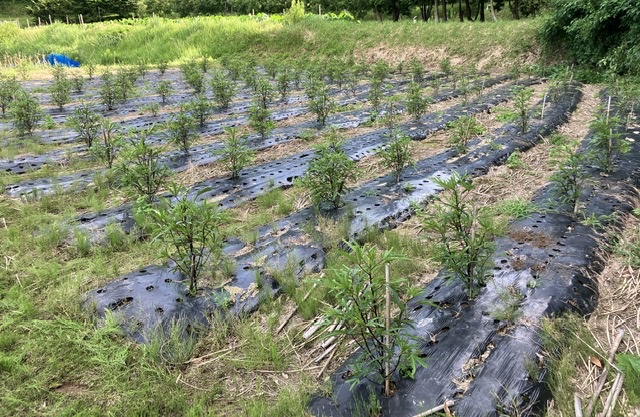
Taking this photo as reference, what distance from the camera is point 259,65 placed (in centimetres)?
1780

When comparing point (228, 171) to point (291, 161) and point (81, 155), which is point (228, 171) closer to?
point (291, 161)

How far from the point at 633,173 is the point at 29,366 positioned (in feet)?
17.9

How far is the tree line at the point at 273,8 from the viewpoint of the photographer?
2327 cm

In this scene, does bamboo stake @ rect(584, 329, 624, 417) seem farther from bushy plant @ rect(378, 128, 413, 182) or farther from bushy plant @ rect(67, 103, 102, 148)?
bushy plant @ rect(67, 103, 102, 148)

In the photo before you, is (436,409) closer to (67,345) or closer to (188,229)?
(188,229)

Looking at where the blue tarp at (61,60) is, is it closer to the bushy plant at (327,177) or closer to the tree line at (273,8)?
the tree line at (273,8)

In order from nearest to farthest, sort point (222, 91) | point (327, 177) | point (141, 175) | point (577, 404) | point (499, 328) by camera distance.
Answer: point (577, 404), point (499, 328), point (327, 177), point (141, 175), point (222, 91)

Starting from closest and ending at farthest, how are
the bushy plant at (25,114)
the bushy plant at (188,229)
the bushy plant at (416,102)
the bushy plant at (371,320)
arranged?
the bushy plant at (371,320) < the bushy plant at (188,229) < the bushy plant at (25,114) < the bushy plant at (416,102)

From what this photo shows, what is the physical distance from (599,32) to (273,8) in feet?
98.6

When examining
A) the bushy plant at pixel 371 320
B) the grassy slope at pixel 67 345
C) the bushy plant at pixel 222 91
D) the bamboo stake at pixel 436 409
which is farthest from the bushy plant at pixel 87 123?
the bamboo stake at pixel 436 409

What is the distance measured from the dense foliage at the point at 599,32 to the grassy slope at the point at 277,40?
111cm

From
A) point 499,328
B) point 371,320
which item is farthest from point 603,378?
point 371,320

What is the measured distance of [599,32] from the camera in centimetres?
1104

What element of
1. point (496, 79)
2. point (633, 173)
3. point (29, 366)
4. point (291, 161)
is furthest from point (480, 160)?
point (496, 79)
